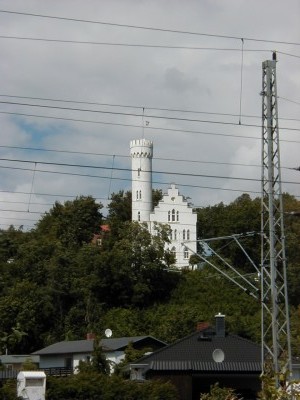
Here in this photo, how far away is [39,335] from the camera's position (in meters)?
87.2

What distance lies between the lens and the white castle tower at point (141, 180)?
116 metres

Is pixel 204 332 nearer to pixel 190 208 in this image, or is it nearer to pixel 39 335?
pixel 39 335

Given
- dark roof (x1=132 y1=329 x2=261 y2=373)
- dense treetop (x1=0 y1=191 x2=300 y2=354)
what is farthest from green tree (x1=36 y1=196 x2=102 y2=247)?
dark roof (x1=132 y1=329 x2=261 y2=373)

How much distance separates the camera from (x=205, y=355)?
52844 mm

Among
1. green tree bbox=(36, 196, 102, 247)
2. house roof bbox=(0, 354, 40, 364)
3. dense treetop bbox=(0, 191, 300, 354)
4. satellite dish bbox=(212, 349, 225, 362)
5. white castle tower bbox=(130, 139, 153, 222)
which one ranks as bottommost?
satellite dish bbox=(212, 349, 225, 362)

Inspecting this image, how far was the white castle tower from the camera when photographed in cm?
11638

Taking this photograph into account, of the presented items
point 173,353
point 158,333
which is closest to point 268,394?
point 173,353

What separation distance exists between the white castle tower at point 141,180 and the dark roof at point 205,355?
58919 mm

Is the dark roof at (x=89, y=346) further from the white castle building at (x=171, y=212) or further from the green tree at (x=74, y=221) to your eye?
the white castle building at (x=171, y=212)

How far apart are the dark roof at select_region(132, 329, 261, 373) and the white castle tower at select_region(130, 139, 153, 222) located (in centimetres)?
5892

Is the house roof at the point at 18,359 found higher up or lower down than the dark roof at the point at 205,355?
higher up

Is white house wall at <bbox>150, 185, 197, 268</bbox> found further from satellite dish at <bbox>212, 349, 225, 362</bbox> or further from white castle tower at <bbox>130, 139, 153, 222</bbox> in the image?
satellite dish at <bbox>212, 349, 225, 362</bbox>

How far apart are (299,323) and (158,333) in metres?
14.6

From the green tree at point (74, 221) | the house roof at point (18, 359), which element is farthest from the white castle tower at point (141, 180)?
the house roof at point (18, 359)
